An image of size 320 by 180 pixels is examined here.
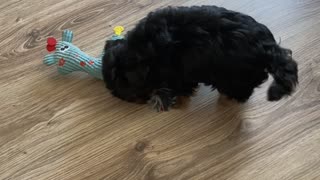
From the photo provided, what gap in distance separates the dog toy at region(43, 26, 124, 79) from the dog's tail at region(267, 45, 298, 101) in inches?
18.7

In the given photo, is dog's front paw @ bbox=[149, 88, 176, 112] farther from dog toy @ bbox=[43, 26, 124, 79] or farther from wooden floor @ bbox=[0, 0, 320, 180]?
dog toy @ bbox=[43, 26, 124, 79]

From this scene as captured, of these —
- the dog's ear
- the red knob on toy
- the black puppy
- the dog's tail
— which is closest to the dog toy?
the red knob on toy

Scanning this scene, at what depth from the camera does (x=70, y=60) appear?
128cm

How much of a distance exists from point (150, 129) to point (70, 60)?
1.03ft

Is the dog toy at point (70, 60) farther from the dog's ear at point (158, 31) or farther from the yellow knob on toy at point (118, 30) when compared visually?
the dog's ear at point (158, 31)

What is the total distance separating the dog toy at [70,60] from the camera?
127 centimetres

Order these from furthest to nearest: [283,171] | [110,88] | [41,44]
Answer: [41,44], [110,88], [283,171]

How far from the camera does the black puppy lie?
41.1 inches

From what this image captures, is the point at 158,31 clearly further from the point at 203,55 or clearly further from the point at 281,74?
the point at 281,74

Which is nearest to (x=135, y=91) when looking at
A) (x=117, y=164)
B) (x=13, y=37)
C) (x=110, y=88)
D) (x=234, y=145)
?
(x=110, y=88)

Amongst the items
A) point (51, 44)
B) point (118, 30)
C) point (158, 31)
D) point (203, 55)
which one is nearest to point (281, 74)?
point (203, 55)

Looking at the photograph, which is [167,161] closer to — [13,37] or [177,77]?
[177,77]

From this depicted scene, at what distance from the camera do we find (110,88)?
1.23 metres

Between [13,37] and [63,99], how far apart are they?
32cm
